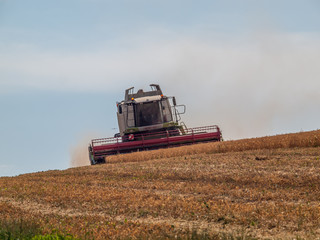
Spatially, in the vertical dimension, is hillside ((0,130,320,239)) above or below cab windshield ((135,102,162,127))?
below

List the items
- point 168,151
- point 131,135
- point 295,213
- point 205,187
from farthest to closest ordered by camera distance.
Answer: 1. point 131,135
2. point 168,151
3. point 205,187
4. point 295,213

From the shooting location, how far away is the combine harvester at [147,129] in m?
27.8

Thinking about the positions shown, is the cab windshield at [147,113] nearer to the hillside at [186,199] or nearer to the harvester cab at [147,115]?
the harvester cab at [147,115]

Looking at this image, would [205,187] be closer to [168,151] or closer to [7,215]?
[7,215]

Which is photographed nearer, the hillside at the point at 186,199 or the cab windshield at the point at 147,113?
Answer: the hillside at the point at 186,199

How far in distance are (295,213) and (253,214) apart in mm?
879

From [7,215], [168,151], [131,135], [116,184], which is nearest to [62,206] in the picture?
[7,215]

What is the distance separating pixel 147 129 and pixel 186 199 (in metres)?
16.2

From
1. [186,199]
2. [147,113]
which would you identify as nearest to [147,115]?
[147,113]

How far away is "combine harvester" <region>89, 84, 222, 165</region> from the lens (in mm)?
27828

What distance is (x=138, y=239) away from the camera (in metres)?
8.99

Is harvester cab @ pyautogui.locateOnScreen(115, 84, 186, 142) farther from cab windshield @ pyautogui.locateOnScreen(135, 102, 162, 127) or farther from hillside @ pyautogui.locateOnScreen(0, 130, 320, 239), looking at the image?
hillside @ pyautogui.locateOnScreen(0, 130, 320, 239)

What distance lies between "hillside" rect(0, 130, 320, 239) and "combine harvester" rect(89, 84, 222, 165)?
15.5ft

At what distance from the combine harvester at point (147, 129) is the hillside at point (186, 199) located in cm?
471
